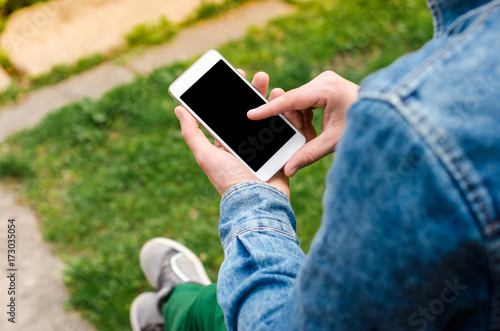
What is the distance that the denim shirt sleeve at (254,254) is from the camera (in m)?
1.00

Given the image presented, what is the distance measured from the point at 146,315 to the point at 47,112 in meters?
1.88

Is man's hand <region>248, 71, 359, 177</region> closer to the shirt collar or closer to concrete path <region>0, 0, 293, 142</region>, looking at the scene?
the shirt collar

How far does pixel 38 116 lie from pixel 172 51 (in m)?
1.18

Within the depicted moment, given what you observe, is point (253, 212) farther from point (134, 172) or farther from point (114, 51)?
point (114, 51)

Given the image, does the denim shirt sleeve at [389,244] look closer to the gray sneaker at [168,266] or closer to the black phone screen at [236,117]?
the black phone screen at [236,117]

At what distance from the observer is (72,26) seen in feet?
12.9

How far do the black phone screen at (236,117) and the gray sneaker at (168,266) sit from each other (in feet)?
2.82

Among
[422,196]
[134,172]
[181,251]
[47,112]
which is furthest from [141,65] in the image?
[422,196]

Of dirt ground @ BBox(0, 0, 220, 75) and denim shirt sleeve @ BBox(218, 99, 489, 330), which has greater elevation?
denim shirt sleeve @ BBox(218, 99, 489, 330)

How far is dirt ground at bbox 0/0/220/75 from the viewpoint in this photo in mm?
3707

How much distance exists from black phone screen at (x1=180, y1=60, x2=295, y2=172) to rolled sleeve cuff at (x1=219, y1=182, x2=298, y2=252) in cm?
36

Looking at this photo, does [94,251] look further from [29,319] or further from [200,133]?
[200,133]

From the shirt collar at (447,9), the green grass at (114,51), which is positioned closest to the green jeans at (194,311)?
the shirt collar at (447,9)

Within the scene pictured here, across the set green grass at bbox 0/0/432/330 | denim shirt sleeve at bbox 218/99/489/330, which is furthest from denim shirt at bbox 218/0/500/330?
green grass at bbox 0/0/432/330
